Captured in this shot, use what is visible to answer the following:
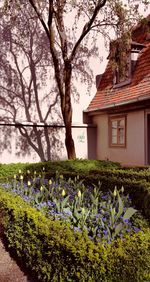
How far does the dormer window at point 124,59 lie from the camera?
13759 mm

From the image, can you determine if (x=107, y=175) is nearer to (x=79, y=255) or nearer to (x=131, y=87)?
(x=79, y=255)

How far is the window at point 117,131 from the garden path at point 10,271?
417 inches

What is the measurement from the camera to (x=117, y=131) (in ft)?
50.1

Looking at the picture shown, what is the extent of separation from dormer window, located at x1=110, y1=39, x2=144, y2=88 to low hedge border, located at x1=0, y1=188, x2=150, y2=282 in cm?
1096

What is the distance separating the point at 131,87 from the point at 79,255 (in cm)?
1168

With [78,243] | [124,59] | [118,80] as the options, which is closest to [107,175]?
[78,243]

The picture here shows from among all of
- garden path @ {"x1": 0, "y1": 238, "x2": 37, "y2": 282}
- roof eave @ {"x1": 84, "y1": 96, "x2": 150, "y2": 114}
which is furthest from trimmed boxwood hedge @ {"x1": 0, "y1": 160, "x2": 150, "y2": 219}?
roof eave @ {"x1": 84, "y1": 96, "x2": 150, "y2": 114}

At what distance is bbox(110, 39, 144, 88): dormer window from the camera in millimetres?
13759

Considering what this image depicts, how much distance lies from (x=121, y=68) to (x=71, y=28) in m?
4.12

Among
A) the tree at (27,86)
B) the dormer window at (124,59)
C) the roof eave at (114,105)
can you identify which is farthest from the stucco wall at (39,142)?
the dormer window at (124,59)

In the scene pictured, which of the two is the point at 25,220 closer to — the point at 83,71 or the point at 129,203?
the point at 129,203

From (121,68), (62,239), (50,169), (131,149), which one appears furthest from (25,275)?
(121,68)

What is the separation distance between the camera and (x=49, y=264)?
12.0 ft

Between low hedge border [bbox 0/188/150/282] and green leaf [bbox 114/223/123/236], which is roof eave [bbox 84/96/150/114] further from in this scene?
low hedge border [bbox 0/188/150/282]
